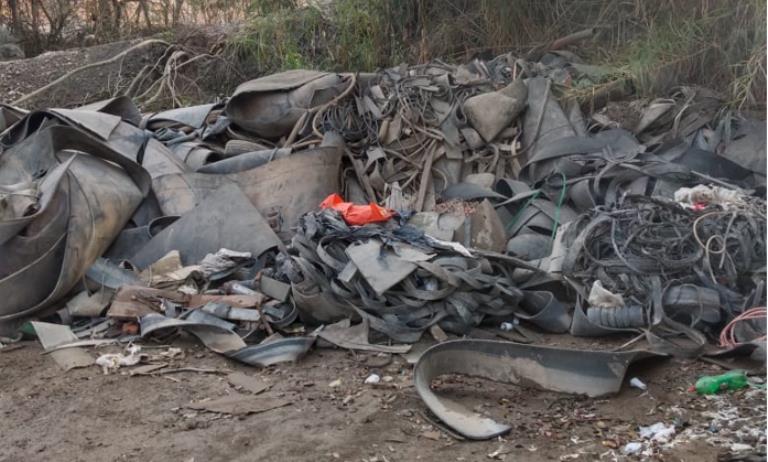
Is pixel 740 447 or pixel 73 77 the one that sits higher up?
pixel 73 77

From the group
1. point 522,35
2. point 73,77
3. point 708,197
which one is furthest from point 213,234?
point 73,77

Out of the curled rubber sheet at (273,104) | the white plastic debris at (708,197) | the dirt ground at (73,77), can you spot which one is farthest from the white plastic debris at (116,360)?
the dirt ground at (73,77)

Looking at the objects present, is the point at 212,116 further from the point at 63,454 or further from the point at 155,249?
the point at 63,454

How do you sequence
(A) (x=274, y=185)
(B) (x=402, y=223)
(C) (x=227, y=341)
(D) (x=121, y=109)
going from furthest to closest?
(D) (x=121, y=109) < (A) (x=274, y=185) < (B) (x=402, y=223) < (C) (x=227, y=341)

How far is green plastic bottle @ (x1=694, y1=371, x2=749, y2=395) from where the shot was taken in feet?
10.7

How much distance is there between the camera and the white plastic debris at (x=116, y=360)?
12.4 ft

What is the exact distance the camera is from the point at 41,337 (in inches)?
162

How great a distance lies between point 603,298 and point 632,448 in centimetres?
123

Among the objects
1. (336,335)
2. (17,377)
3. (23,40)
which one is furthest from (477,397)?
(23,40)

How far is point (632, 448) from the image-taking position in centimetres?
285

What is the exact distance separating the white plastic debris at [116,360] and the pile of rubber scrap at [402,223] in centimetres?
15

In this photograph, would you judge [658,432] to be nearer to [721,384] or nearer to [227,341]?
[721,384]

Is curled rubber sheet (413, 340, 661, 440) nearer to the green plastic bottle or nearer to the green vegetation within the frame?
the green plastic bottle

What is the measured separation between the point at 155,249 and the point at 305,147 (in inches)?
52.9
